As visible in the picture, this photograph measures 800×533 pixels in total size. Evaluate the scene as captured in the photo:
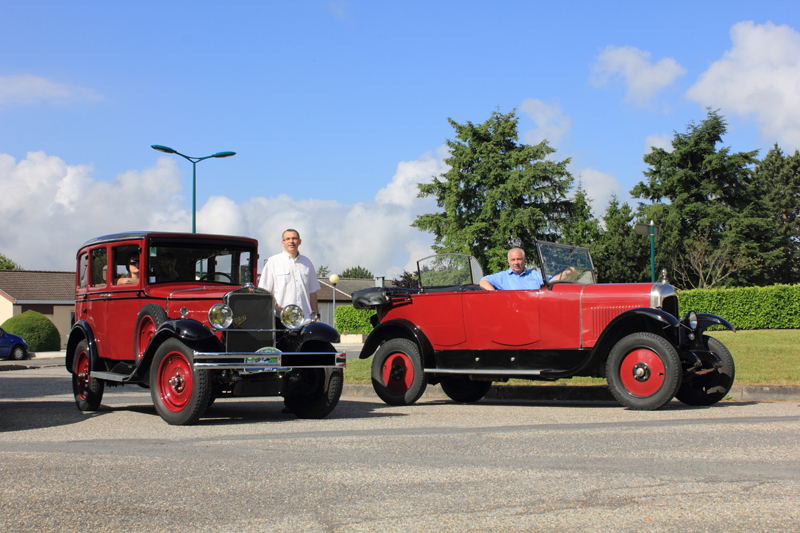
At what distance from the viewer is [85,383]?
9.48 meters

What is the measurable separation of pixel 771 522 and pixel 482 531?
4.60 feet

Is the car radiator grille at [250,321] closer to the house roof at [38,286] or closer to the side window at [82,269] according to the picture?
the side window at [82,269]

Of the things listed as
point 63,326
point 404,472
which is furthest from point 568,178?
point 404,472

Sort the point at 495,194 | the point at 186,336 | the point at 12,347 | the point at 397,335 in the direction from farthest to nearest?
the point at 495,194 < the point at 12,347 < the point at 397,335 < the point at 186,336

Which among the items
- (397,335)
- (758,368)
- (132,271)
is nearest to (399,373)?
(397,335)

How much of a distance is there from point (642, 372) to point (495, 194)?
3832cm

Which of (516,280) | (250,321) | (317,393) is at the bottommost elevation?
(317,393)

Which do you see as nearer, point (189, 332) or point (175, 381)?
point (189, 332)

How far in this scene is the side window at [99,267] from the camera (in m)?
9.49

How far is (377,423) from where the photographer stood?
7.71 metres

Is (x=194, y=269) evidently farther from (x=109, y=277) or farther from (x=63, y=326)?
(x=63, y=326)

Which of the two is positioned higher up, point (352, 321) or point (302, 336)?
point (302, 336)

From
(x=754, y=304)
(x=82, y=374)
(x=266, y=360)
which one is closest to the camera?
(x=266, y=360)

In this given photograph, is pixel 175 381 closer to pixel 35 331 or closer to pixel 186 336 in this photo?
pixel 186 336
